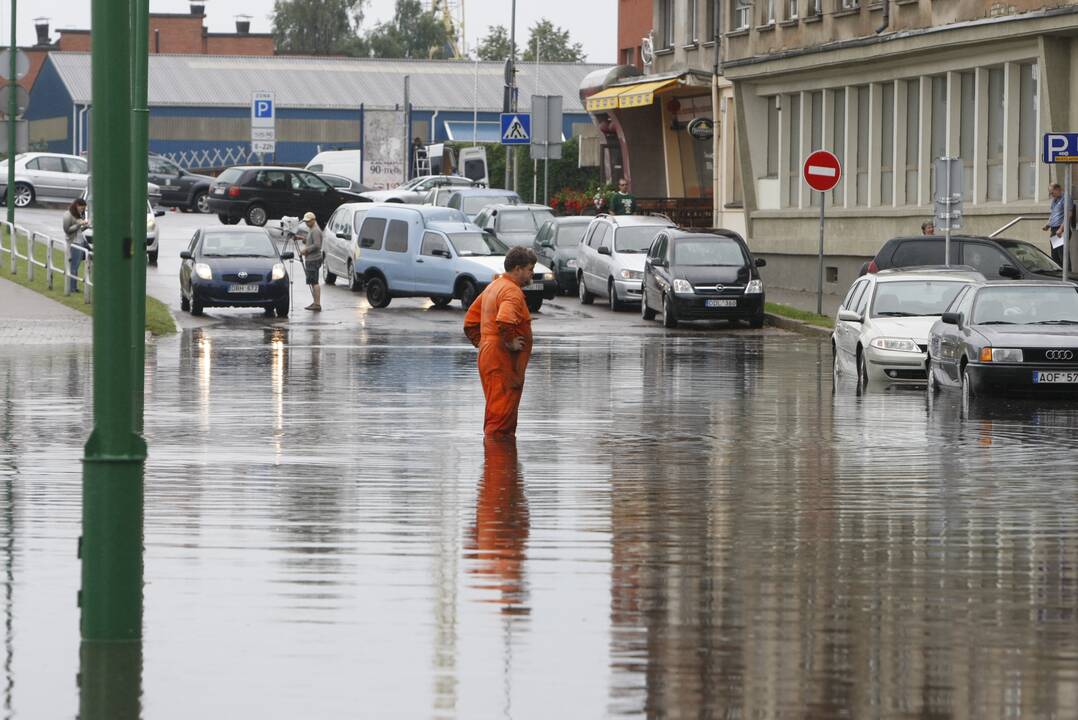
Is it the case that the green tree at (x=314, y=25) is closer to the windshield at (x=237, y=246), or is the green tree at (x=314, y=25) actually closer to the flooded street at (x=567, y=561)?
the windshield at (x=237, y=246)

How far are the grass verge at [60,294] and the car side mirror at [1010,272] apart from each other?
39.4 feet

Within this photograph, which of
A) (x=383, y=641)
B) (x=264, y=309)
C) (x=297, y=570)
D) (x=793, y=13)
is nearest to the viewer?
(x=383, y=641)

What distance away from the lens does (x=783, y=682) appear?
7379 millimetres

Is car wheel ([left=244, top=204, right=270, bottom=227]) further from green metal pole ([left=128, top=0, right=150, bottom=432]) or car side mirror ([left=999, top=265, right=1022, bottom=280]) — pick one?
green metal pole ([left=128, top=0, right=150, bottom=432])

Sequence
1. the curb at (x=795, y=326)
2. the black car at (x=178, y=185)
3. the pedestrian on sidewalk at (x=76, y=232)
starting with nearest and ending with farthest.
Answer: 1. the curb at (x=795, y=326)
2. the pedestrian on sidewalk at (x=76, y=232)
3. the black car at (x=178, y=185)

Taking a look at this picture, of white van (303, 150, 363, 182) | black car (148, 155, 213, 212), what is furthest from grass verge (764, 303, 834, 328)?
white van (303, 150, 363, 182)

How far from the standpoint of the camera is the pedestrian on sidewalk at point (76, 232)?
123ft

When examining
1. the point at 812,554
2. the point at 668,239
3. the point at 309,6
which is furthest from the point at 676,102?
the point at 309,6

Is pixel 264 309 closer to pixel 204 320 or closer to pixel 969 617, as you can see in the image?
pixel 204 320

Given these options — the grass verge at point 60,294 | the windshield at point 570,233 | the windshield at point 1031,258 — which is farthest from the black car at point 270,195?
the windshield at point 1031,258

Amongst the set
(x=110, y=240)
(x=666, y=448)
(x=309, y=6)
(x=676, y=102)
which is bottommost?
(x=666, y=448)

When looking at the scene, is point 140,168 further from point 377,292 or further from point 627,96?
point 627,96

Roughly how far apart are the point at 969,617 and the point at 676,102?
162ft

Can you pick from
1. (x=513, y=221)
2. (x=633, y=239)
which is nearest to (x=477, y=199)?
(x=513, y=221)
